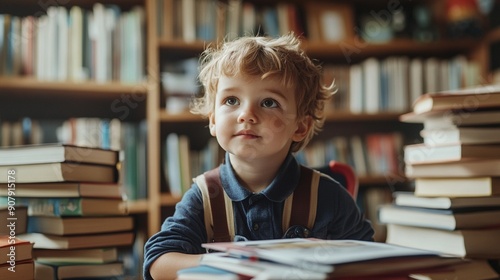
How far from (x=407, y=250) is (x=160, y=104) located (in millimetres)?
1589

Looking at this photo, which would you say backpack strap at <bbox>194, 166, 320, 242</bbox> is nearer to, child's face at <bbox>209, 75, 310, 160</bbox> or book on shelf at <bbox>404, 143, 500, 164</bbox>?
child's face at <bbox>209, 75, 310, 160</bbox>

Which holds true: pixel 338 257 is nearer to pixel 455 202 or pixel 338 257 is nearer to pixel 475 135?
pixel 455 202

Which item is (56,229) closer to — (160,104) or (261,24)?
(160,104)

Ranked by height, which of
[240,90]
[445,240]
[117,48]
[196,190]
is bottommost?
[445,240]

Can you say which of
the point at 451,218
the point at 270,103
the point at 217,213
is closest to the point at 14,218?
the point at 217,213

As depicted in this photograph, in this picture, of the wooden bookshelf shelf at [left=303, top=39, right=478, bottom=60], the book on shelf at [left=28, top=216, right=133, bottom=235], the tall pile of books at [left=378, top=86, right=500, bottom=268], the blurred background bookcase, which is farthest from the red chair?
the wooden bookshelf shelf at [left=303, top=39, right=478, bottom=60]

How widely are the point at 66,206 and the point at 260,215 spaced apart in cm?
33

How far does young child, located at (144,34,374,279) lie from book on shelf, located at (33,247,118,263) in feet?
0.60

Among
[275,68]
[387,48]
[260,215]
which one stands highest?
[387,48]

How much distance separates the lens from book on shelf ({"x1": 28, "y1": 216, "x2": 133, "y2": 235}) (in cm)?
93

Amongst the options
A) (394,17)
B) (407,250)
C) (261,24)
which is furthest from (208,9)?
(407,250)

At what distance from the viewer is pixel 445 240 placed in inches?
38.8

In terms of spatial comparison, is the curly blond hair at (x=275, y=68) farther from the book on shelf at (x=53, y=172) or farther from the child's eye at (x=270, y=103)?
the book on shelf at (x=53, y=172)

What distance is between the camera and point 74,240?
939 mm
